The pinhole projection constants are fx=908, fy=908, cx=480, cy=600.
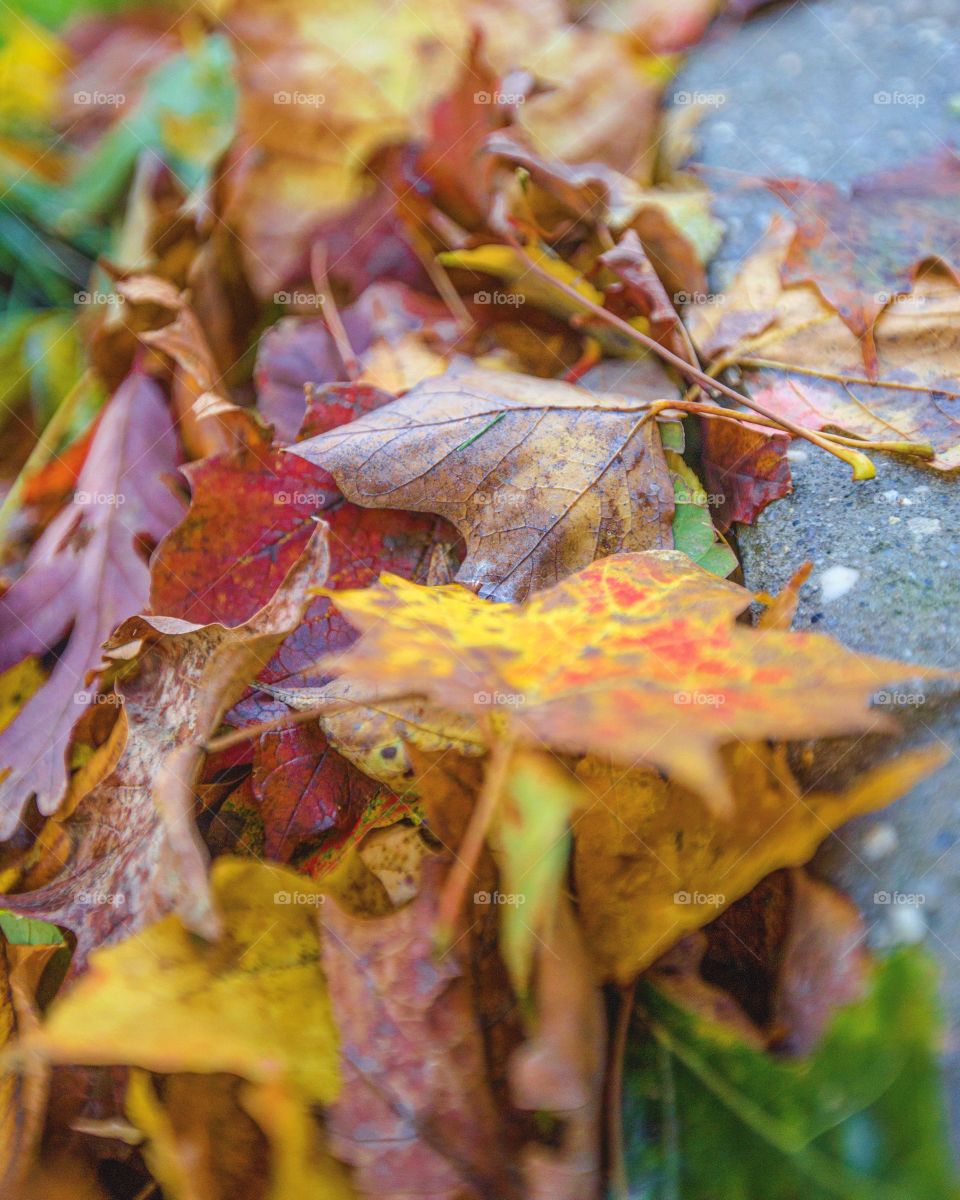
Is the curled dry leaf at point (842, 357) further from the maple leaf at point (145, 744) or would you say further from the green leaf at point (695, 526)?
the maple leaf at point (145, 744)

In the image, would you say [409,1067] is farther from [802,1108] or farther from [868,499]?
[868,499]

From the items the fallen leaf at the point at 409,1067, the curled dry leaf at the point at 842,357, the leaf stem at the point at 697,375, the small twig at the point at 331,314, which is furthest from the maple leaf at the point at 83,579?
the curled dry leaf at the point at 842,357

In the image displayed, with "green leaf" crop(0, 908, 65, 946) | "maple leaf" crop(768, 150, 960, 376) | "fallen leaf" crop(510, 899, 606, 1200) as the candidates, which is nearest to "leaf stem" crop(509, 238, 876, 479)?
"maple leaf" crop(768, 150, 960, 376)

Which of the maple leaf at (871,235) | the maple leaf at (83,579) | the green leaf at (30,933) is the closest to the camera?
the green leaf at (30,933)

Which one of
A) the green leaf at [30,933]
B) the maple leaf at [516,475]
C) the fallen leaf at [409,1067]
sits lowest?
the green leaf at [30,933]

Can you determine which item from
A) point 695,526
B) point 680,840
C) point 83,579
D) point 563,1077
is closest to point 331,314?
point 83,579

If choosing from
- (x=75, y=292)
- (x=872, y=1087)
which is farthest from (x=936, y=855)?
(x=75, y=292)

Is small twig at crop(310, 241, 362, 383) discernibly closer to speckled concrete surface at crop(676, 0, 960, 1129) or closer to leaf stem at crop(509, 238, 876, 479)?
leaf stem at crop(509, 238, 876, 479)
